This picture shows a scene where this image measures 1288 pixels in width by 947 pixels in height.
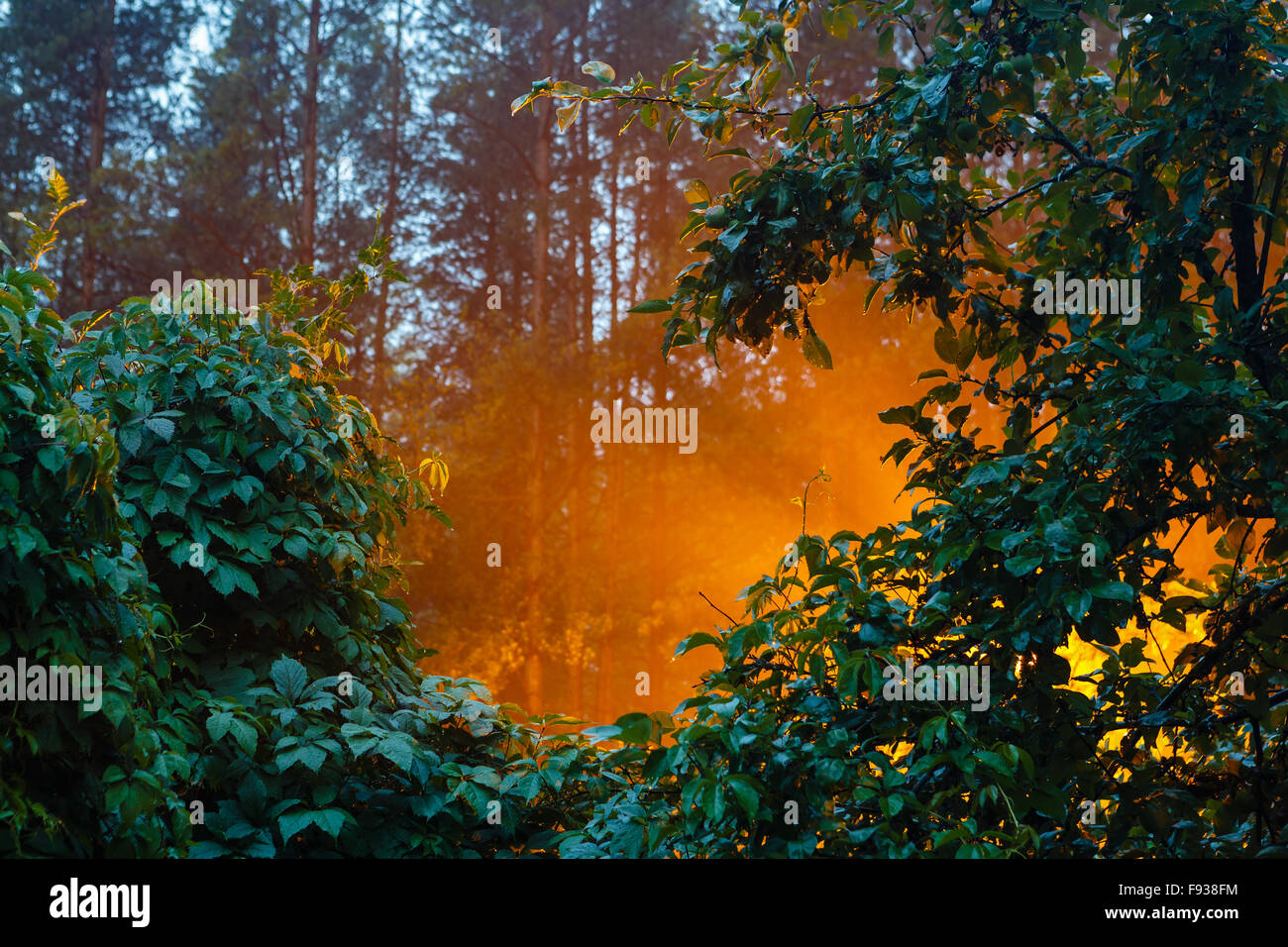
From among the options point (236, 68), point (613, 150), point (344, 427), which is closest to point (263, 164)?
point (236, 68)

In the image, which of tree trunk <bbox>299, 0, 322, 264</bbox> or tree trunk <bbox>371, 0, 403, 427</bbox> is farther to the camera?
tree trunk <bbox>371, 0, 403, 427</bbox>

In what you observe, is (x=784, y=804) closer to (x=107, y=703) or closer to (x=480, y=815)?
(x=480, y=815)

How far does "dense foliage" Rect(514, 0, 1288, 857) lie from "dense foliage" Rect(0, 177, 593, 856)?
0.61 m

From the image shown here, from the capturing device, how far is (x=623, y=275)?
14867mm

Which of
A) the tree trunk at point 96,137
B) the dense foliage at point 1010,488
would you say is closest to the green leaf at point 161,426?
the dense foliage at point 1010,488

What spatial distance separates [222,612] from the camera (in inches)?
106

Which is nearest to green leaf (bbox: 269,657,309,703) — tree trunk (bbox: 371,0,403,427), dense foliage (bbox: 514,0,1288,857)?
dense foliage (bbox: 514,0,1288,857)

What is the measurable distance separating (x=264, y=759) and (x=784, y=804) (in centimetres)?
134

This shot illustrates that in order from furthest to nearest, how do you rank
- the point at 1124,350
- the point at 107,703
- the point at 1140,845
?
the point at 1140,845
the point at 1124,350
the point at 107,703

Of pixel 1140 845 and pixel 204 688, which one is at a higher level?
pixel 204 688

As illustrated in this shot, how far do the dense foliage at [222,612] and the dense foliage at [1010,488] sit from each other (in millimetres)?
607

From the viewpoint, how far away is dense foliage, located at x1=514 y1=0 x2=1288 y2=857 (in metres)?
1.78

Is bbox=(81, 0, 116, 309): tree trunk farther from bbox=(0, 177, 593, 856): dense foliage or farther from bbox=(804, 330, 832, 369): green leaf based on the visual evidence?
bbox=(804, 330, 832, 369): green leaf

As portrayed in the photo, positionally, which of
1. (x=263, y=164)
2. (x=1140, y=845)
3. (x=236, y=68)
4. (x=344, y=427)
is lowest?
(x=1140, y=845)
